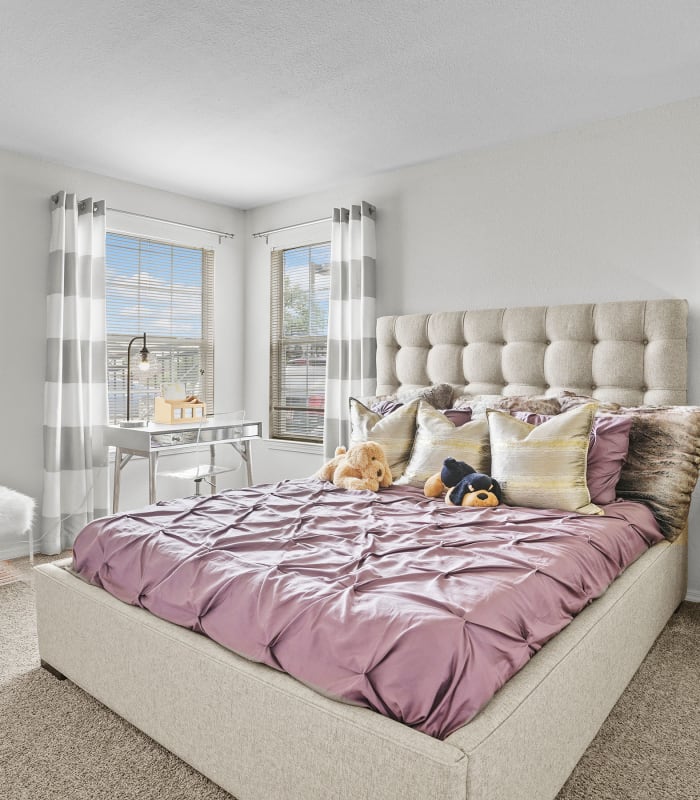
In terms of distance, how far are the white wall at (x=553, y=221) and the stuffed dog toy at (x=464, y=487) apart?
1.24 m

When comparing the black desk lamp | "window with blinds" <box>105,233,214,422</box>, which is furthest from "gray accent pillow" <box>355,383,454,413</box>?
"window with blinds" <box>105,233,214,422</box>

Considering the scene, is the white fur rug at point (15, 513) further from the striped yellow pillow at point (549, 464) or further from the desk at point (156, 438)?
the striped yellow pillow at point (549, 464)

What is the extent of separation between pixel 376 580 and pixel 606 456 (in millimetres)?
1379

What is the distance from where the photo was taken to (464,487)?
254 centimetres

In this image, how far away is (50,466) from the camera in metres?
3.77

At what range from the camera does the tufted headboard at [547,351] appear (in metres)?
2.93

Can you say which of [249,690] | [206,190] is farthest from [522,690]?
[206,190]

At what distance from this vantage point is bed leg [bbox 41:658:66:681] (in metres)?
2.20

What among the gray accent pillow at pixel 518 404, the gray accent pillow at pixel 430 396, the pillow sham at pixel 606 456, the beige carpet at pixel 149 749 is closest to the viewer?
the beige carpet at pixel 149 749

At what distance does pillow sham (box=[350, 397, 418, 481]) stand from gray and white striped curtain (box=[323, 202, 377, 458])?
35.2 inches

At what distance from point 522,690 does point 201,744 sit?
87 centimetres

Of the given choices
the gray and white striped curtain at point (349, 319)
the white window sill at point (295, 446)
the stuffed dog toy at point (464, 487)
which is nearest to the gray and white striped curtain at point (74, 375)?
the white window sill at point (295, 446)

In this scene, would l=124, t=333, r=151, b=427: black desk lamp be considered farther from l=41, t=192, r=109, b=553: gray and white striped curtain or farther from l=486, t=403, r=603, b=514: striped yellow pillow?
l=486, t=403, r=603, b=514: striped yellow pillow

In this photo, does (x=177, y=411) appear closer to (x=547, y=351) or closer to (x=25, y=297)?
(x=25, y=297)
